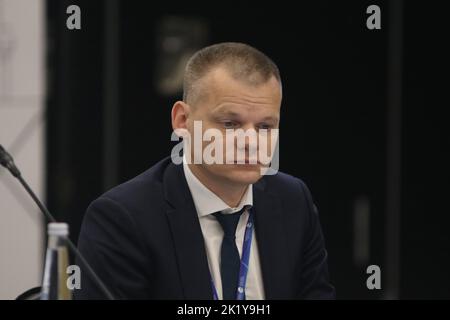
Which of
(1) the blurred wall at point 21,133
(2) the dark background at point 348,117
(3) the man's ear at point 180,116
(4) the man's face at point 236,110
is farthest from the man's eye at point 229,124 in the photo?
(2) the dark background at point 348,117

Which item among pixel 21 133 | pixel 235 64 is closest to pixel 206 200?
pixel 235 64

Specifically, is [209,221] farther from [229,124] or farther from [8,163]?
[8,163]

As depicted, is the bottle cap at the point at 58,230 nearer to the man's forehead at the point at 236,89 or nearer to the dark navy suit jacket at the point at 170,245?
the dark navy suit jacket at the point at 170,245

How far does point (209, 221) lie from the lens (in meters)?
1.63

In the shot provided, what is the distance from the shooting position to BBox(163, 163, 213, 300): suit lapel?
60.4 inches

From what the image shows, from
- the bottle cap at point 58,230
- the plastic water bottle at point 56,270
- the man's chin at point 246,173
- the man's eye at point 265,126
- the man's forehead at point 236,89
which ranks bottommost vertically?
the plastic water bottle at point 56,270

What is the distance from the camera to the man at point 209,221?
154 centimetres

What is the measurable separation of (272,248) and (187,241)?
19 centimetres

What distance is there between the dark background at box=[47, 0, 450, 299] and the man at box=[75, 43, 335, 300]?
1923 mm

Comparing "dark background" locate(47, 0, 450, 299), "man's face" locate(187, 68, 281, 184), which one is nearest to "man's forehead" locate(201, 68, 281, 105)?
"man's face" locate(187, 68, 281, 184)

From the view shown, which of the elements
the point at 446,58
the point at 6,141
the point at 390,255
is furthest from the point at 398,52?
the point at 6,141

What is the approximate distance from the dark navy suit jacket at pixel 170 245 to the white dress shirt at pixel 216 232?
17 mm
